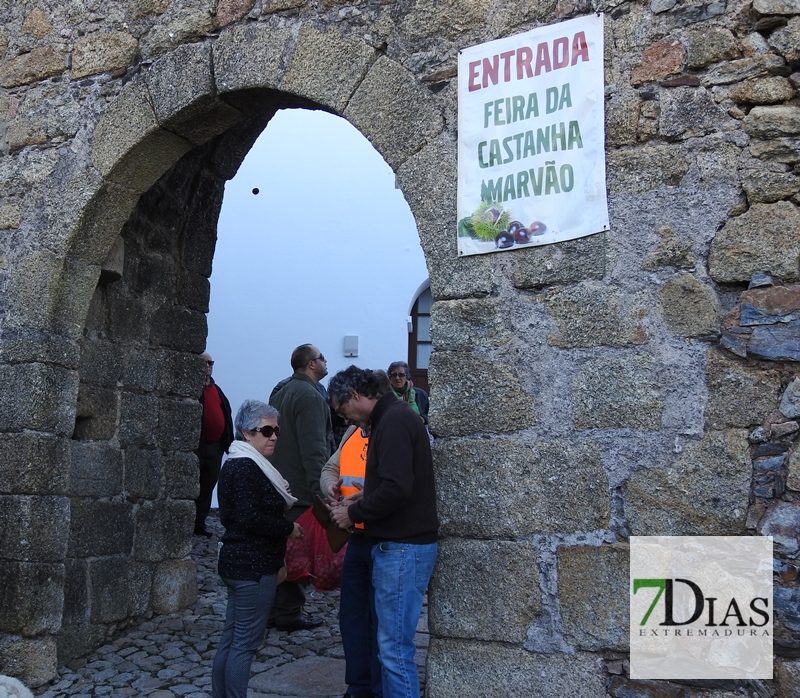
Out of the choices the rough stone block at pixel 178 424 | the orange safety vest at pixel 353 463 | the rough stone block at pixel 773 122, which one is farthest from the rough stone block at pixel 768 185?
the rough stone block at pixel 178 424

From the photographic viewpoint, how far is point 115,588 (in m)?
4.51

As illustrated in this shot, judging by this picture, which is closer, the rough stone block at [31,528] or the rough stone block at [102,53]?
the rough stone block at [31,528]

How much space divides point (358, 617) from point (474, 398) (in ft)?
3.43

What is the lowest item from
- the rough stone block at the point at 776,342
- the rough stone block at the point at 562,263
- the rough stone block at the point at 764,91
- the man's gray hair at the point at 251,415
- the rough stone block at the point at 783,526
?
the rough stone block at the point at 783,526

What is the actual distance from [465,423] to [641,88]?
1.30 meters

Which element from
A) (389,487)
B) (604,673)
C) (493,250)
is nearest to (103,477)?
(389,487)

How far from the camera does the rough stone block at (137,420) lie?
462cm

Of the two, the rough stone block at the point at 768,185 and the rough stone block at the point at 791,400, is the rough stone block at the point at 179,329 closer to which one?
the rough stone block at the point at 768,185

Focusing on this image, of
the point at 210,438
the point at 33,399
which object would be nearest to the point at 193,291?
the point at 33,399

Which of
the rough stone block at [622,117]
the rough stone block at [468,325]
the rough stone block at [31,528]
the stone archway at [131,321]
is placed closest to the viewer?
the rough stone block at [622,117]

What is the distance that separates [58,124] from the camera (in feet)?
13.9

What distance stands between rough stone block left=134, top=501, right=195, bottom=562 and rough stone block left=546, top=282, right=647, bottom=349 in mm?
2651

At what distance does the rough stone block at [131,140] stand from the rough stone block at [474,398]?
177 cm

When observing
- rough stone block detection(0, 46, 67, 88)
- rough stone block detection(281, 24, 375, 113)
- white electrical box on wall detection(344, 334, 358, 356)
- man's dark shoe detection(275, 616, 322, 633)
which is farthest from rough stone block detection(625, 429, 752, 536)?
white electrical box on wall detection(344, 334, 358, 356)
